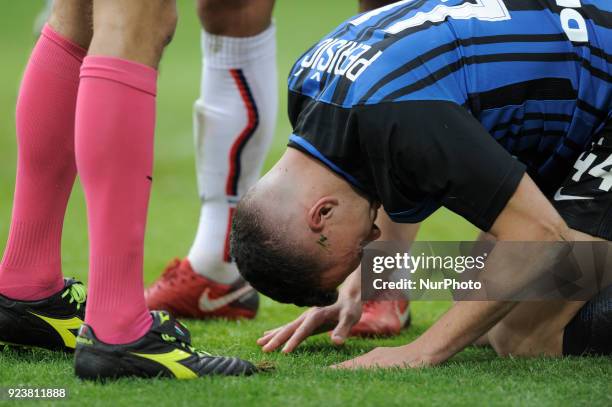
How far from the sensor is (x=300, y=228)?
91.0 inches

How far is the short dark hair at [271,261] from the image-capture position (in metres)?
2.32

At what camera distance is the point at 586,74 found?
2508 mm

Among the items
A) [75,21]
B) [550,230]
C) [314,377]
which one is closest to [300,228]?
[314,377]

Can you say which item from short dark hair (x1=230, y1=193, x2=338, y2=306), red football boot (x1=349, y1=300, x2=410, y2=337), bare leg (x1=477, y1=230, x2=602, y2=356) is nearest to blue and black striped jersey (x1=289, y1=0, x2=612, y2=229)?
short dark hair (x1=230, y1=193, x2=338, y2=306)

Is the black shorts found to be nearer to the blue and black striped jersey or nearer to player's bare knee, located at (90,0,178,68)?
the blue and black striped jersey

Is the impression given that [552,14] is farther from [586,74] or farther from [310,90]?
[310,90]

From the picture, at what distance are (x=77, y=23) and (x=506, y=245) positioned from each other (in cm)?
112

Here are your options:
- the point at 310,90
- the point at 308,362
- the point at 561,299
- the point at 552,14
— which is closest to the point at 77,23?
the point at 310,90

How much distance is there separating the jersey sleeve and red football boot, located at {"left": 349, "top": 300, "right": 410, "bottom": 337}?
0.90m

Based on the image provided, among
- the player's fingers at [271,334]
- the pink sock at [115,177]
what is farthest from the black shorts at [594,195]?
the pink sock at [115,177]

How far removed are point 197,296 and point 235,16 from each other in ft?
3.04
